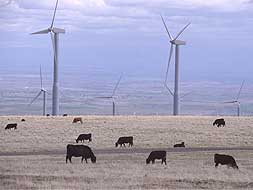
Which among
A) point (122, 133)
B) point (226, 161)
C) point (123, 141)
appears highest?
point (226, 161)

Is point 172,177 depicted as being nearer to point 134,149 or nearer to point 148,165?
point 148,165

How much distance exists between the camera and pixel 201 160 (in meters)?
35.5

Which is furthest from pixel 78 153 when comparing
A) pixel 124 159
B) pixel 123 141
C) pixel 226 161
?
pixel 123 141

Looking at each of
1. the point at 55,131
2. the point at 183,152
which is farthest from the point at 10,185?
the point at 55,131

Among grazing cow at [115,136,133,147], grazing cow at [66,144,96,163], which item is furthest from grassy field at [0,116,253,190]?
grazing cow at [115,136,133,147]

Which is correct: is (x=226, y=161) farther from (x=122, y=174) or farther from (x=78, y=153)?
(x=78, y=153)

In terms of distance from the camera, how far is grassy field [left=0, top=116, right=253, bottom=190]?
24266mm

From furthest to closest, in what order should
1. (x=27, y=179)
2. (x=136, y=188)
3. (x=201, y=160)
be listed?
(x=201, y=160), (x=27, y=179), (x=136, y=188)

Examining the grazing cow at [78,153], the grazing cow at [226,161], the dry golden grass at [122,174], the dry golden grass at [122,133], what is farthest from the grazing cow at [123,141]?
the grazing cow at [226,161]

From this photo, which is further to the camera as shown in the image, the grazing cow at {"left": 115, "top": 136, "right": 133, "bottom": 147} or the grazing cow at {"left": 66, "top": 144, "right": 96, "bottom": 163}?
the grazing cow at {"left": 115, "top": 136, "right": 133, "bottom": 147}

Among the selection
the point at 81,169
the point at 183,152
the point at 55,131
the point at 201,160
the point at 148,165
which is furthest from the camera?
the point at 55,131

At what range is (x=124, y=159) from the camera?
116ft

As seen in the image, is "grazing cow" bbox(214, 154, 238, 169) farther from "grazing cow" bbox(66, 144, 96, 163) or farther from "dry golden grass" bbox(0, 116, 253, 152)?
"dry golden grass" bbox(0, 116, 253, 152)

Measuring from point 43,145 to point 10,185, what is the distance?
71.2 feet
